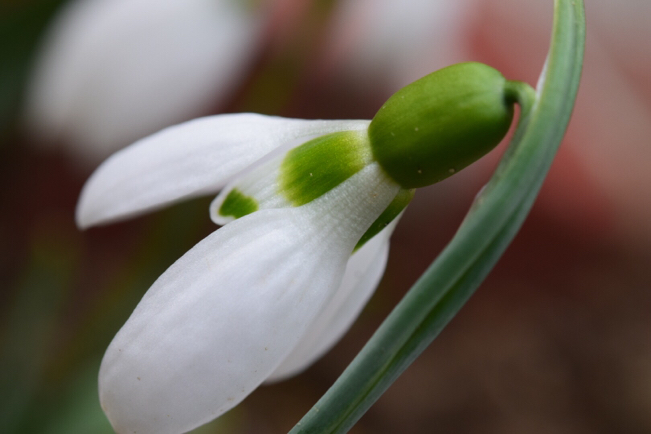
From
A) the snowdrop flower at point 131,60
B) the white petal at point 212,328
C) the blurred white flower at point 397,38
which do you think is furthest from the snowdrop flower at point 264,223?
the blurred white flower at point 397,38

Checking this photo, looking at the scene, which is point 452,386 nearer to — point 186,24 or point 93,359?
point 93,359

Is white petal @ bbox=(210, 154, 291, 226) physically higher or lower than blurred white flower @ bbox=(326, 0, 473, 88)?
higher

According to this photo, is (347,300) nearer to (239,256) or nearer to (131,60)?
(239,256)

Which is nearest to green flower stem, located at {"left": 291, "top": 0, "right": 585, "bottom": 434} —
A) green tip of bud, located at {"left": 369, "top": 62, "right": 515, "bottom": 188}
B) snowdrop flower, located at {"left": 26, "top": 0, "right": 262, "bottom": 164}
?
green tip of bud, located at {"left": 369, "top": 62, "right": 515, "bottom": 188}

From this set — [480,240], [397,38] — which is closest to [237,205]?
[480,240]

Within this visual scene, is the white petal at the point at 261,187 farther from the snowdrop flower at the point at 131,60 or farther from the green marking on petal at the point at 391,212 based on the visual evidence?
the snowdrop flower at the point at 131,60

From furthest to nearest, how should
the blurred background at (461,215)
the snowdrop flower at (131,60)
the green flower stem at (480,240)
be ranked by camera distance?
1. the blurred background at (461,215)
2. the snowdrop flower at (131,60)
3. the green flower stem at (480,240)

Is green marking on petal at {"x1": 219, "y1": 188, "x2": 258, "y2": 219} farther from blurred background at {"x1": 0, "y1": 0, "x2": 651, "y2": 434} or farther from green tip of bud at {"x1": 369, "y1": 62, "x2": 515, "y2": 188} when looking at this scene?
blurred background at {"x1": 0, "y1": 0, "x2": 651, "y2": 434}
